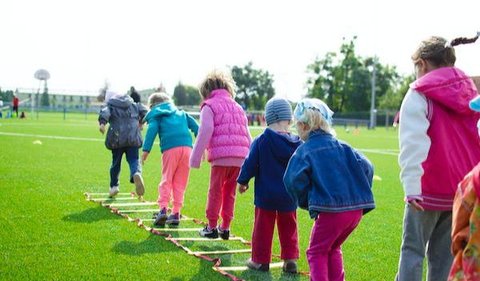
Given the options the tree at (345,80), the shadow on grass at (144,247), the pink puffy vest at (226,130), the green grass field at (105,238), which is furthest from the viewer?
the tree at (345,80)

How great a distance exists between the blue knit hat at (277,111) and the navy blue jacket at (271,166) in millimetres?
120

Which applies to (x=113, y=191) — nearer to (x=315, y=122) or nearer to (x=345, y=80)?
(x=315, y=122)

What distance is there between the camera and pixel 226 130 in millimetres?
6605

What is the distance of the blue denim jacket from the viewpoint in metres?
4.31

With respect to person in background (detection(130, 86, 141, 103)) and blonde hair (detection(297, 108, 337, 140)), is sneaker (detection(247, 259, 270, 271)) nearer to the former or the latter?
blonde hair (detection(297, 108, 337, 140))

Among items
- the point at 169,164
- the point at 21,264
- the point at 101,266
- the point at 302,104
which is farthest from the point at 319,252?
the point at 169,164

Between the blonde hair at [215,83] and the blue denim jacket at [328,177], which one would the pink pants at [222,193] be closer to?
the blonde hair at [215,83]

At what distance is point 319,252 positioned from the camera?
174 inches

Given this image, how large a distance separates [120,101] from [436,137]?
629cm

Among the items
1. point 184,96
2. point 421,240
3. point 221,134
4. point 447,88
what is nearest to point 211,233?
point 221,134

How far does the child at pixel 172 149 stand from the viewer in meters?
7.55

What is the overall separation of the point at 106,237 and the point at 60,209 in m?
1.80

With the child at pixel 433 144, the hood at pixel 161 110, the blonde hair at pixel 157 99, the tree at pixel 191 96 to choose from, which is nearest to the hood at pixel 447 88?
the child at pixel 433 144

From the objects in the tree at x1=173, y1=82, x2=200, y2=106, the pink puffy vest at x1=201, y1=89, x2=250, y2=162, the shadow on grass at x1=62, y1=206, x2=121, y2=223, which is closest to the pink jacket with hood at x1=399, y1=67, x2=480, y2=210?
the pink puffy vest at x1=201, y1=89, x2=250, y2=162
